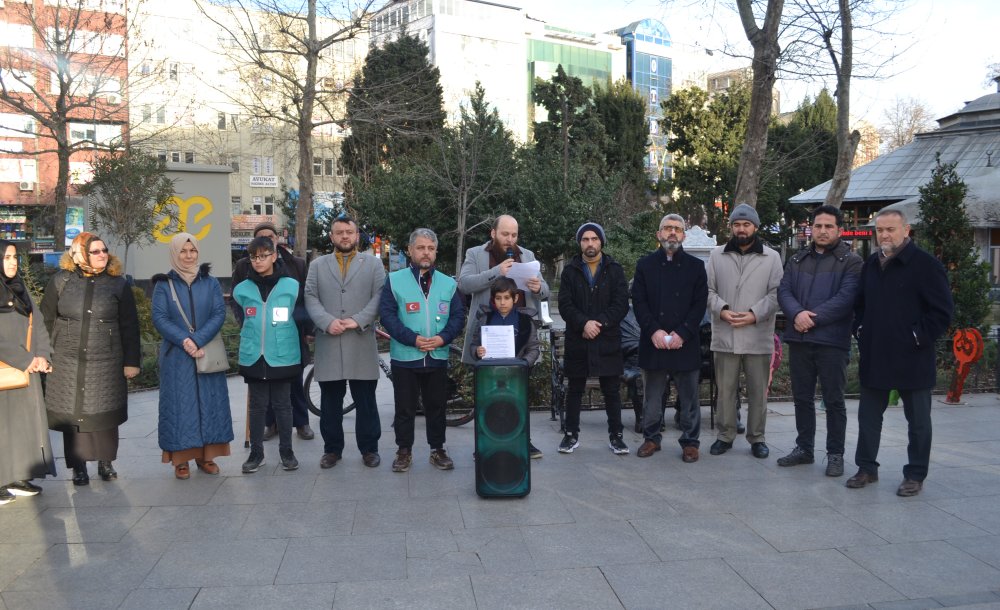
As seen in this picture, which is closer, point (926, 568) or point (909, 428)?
point (926, 568)

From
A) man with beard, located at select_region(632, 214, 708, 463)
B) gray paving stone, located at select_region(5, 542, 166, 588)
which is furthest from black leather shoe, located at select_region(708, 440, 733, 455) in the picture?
gray paving stone, located at select_region(5, 542, 166, 588)

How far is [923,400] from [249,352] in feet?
15.8

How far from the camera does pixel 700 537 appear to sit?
15.7ft

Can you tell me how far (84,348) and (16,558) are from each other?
1.75 meters

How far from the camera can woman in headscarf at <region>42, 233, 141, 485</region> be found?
584 cm

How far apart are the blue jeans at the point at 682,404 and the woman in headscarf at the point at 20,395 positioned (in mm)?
4458

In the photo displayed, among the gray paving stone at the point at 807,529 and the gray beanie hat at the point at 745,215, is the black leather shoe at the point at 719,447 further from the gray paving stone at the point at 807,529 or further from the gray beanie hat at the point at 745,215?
the gray beanie hat at the point at 745,215

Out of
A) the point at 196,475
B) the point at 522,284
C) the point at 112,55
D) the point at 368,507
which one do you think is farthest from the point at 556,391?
the point at 112,55

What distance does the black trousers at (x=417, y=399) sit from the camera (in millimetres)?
6258

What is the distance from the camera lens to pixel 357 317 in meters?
6.28

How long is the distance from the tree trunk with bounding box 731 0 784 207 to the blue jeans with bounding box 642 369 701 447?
5351 millimetres

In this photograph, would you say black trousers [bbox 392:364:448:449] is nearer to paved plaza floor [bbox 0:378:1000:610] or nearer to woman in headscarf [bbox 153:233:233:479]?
paved plaza floor [bbox 0:378:1000:610]

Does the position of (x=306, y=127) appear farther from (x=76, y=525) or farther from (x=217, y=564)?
(x=217, y=564)

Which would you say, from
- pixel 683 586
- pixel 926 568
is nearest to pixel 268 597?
pixel 683 586
